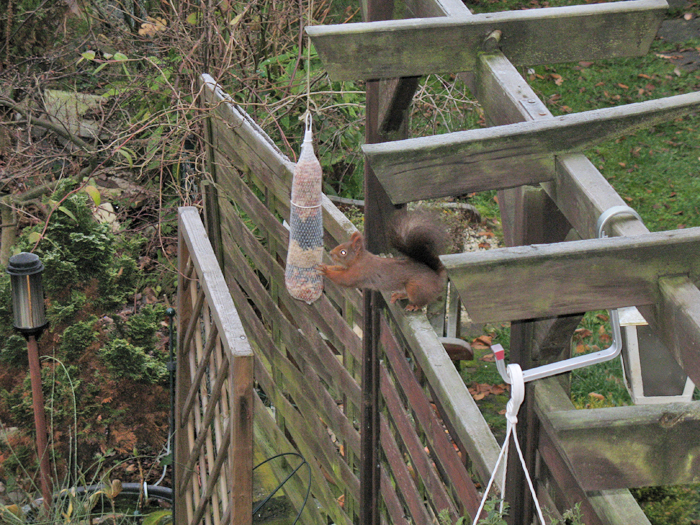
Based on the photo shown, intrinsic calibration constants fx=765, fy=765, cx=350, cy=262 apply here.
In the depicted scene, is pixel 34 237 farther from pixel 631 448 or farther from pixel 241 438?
pixel 631 448

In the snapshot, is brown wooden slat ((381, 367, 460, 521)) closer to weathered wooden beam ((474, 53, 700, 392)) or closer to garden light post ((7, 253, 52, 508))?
weathered wooden beam ((474, 53, 700, 392))

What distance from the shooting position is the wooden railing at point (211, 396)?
2.30m

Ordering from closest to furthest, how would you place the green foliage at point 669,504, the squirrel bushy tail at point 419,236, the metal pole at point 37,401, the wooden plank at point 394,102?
1. the wooden plank at point 394,102
2. the squirrel bushy tail at point 419,236
3. the green foliage at point 669,504
4. the metal pole at point 37,401

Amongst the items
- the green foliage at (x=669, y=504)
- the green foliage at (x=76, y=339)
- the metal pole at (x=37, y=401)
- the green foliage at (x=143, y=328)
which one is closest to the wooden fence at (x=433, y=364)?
the green foliage at (x=143, y=328)

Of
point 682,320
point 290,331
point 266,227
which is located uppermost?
point 682,320

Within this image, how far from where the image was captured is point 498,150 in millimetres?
1418

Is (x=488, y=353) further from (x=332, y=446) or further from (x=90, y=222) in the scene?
(x=90, y=222)

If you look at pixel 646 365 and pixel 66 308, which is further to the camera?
pixel 66 308

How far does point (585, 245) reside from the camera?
1046 millimetres

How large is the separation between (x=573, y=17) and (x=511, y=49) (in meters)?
0.15

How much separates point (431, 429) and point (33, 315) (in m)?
2.44

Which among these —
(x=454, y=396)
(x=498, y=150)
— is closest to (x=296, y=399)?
(x=454, y=396)

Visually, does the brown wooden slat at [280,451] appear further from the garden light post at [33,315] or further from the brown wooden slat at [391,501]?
the garden light post at [33,315]

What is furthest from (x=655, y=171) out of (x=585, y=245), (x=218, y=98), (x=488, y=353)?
(x=585, y=245)
